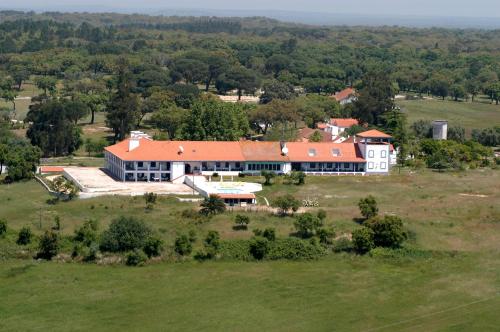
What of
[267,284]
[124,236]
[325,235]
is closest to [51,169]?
[124,236]

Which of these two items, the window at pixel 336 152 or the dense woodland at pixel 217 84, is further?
the dense woodland at pixel 217 84

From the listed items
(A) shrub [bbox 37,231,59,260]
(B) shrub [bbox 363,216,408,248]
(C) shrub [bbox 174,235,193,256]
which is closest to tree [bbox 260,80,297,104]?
(B) shrub [bbox 363,216,408,248]

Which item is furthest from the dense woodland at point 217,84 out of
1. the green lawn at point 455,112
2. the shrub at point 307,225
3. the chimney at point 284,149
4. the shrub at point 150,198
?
the shrub at point 307,225

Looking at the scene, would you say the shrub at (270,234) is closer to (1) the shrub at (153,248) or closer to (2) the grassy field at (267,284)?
(2) the grassy field at (267,284)

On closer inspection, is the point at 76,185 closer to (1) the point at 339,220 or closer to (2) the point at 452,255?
(1) the point at 339,220

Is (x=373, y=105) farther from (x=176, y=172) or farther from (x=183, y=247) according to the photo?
(x=183, y=247)

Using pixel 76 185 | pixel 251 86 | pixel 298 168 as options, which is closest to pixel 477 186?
pixel 298 168
